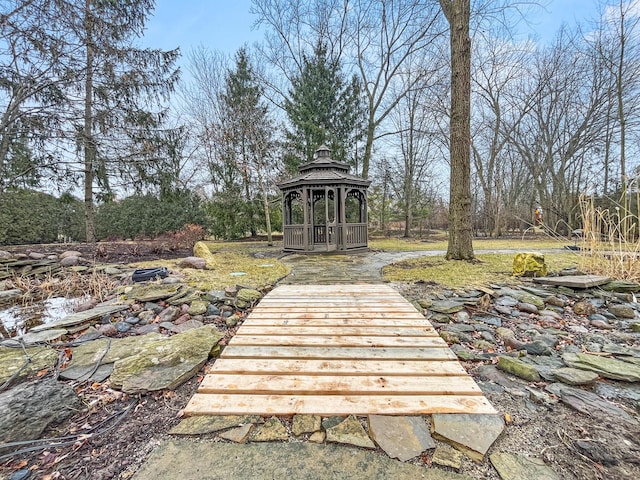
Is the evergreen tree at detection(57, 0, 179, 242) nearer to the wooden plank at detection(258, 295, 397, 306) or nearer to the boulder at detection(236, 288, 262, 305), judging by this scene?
the boulder at detection(236, 288, 262, 305)

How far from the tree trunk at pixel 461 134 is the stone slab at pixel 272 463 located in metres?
5.05

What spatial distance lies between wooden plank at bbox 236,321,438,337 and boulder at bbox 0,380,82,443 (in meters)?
1.13

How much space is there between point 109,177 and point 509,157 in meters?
21.3

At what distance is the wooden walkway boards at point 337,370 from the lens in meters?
1.44

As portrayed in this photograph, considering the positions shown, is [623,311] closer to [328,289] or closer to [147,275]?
[328,289]

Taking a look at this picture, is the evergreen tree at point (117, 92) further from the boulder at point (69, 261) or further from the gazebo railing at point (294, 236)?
the gazebo railing at point (294, 236)

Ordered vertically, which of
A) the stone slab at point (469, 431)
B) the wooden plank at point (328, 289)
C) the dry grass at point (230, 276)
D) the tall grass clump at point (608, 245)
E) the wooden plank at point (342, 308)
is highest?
the tall grass clump at point (608, 245)

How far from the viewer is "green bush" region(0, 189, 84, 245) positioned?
9.66 m

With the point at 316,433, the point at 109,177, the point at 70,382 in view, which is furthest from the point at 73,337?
the point at 109,177

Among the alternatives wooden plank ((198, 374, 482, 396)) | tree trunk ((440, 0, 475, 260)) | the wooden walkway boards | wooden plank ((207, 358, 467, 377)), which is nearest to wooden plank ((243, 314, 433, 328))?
the wooden walkway boards

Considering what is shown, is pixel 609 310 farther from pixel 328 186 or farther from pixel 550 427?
pixel 328 186

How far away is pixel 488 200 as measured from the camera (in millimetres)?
15516

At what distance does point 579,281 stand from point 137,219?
16.6 meters

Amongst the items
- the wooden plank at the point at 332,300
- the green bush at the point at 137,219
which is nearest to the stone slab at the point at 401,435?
the wooden plank at the point at 332,300
